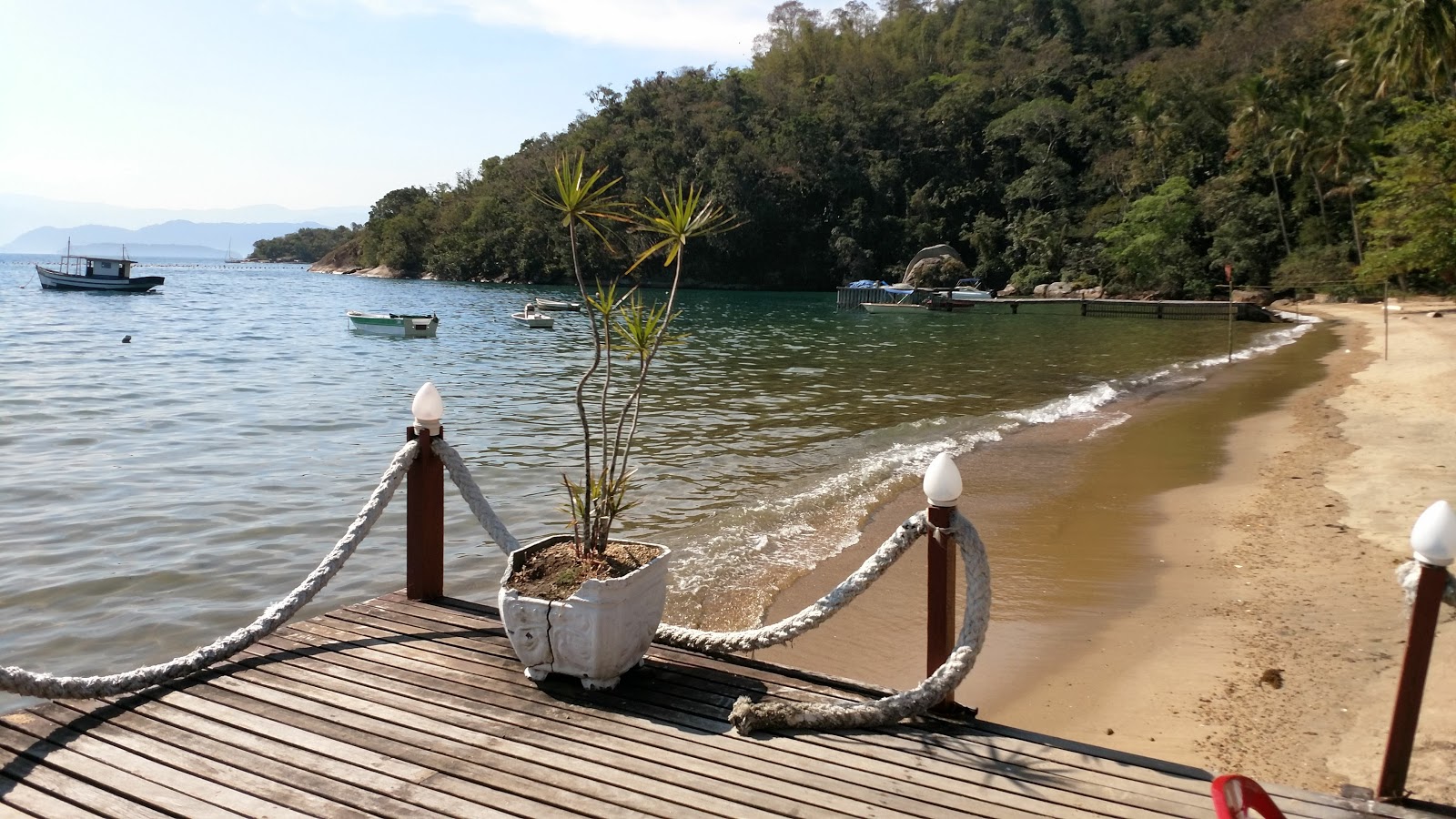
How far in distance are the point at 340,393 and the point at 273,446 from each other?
5.67 meters

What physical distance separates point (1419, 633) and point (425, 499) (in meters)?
4.47

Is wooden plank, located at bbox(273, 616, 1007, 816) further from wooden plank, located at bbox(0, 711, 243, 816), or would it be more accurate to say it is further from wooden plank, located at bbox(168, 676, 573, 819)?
wooden plank, located at bbox(0, 711, 243, 816)

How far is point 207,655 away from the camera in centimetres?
428

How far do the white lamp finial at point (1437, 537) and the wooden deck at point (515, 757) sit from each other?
901 millimetres

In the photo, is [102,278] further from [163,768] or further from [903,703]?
[903,703]

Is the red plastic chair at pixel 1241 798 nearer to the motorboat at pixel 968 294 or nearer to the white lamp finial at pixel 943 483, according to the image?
the white lamp finial at pixel 943 483

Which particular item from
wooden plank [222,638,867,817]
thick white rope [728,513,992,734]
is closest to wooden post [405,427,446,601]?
wooden plank [222,638,867,817]

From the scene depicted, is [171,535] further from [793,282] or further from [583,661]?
[793,282]

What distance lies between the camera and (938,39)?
3693 inches

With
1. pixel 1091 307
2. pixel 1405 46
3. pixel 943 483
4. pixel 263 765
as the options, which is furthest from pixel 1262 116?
pixel 263 765

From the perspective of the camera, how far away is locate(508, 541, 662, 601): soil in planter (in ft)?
13.7

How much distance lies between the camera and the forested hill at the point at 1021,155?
152ft

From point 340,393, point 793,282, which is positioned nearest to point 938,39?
point 793,282

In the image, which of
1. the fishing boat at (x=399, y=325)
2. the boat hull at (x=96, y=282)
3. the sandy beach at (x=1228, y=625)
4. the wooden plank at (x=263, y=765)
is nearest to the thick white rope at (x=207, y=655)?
the wooden plank at (x=263, y=765)
